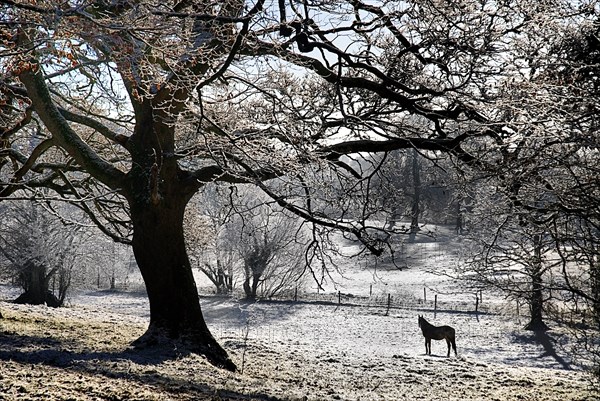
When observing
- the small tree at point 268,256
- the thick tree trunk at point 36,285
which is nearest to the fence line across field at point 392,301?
the small tree at point 268,256

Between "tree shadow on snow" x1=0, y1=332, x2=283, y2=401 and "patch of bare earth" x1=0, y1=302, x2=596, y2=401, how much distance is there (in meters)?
0.01

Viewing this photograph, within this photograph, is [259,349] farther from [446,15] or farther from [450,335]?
[450,335]

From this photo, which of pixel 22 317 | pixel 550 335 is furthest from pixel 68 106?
pixel 550 335

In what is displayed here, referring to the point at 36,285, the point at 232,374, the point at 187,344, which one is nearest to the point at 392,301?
the point at 36,285

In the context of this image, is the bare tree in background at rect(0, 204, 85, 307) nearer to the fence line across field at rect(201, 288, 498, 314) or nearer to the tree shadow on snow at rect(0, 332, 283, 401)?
the fence line across field at rect(201, 288, 498, 314)

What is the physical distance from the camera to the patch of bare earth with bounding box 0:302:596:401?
15.6 feet

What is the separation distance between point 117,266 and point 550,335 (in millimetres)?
24701

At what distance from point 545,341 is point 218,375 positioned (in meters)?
17.5

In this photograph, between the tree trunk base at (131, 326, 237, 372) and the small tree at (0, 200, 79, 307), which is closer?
the tree trunk base at (131, 326, 237, 372)

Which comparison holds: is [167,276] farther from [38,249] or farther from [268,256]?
[268,256]

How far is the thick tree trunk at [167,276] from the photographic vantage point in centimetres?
760

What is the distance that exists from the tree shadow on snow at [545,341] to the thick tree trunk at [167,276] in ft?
46.7

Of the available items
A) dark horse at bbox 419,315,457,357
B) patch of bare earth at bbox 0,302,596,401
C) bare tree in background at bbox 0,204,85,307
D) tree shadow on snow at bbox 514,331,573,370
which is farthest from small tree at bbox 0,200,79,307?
tree shadow on snow at bbox 514,331,573,370

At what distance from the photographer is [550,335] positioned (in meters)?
21.0
